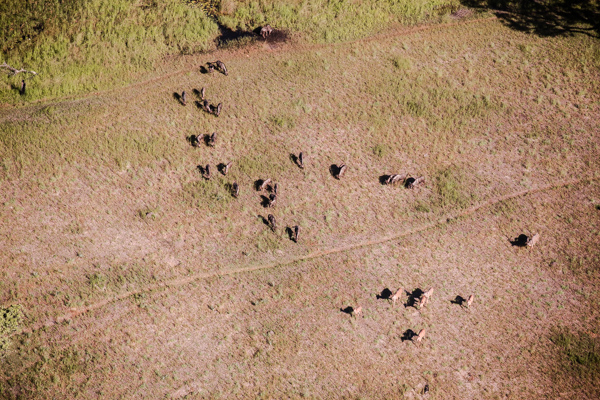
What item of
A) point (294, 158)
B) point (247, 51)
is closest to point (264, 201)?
point (294, 158)

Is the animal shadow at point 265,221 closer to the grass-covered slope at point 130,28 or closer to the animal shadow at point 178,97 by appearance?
the animal shadow at point 178,97

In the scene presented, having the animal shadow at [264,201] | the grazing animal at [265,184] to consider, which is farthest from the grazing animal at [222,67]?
the animal shadow at [264,201]

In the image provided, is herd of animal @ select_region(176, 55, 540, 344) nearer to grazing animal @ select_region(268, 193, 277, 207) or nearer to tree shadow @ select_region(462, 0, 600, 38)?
grazing animal @ select_region(268, 193, 277, 207)

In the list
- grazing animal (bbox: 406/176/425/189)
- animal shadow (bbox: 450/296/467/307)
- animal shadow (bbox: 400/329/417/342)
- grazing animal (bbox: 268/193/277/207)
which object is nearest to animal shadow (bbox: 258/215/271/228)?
grazing animal (bbox: 268/193/277/207)

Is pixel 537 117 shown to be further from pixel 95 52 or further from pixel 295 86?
pixel 95 52

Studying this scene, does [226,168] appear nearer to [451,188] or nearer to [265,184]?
[265,184]
